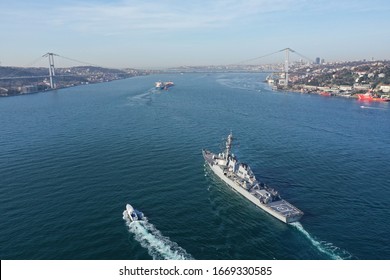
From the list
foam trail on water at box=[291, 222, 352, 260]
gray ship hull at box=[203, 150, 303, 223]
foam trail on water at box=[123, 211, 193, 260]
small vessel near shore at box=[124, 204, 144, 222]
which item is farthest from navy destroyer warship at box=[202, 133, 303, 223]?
small vessel near shore at box=[124, 204, 144, 222]

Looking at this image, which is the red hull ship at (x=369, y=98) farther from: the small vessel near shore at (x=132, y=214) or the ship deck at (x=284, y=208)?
the small vessel near shore at (x=132, y=214)

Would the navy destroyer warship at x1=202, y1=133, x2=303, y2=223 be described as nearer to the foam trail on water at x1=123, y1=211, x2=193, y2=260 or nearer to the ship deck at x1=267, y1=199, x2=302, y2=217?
the ship deck at x1=267, y1=199, x2=302, y2=217

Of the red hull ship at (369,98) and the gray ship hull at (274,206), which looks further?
the red hull ship at (369,98)

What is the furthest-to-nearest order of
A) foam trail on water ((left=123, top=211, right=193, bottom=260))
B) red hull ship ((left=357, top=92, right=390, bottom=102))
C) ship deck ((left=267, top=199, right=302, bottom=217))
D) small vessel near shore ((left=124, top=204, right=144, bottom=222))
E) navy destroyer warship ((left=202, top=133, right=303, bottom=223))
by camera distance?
red hull ship ((left=357, top=92, right=390, bottom=102)) → navy destroyer warship ((left=202, top=133, right=303, bottom=223)) → ship deck ((left=267, top=199, right=302, bottom=217)) → small vessel near shore ((left=124, top=204, right=144, bottom=222)) → foam trail on water ((left=123, top=211, right=193, bottom=260))

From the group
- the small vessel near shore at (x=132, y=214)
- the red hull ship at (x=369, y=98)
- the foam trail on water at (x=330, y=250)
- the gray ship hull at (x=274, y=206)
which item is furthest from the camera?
the red hull ship at (x=369, y=98)

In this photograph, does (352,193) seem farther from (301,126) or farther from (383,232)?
(301,126)

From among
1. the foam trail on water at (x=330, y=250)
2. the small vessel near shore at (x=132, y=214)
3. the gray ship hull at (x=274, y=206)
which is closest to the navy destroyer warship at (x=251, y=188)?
the gray ship hull at (x=274, y=206)

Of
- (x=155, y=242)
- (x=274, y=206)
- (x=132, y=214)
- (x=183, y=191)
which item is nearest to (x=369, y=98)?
(x=274, y=206)
